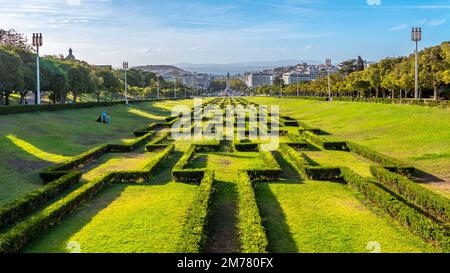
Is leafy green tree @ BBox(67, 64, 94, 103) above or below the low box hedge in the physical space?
above

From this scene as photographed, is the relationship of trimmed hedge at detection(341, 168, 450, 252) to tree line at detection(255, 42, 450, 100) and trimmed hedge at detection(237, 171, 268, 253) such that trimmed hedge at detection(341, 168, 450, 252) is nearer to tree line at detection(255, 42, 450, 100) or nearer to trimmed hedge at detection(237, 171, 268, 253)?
trimmed hedge at detection(237, 171, 268, 253)

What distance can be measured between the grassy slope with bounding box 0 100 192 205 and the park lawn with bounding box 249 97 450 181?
14822 millimetres

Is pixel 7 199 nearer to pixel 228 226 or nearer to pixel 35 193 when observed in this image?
pixel 35 193

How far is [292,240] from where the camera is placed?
30.4 feet

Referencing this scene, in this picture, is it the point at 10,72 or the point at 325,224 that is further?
the point at 10,72

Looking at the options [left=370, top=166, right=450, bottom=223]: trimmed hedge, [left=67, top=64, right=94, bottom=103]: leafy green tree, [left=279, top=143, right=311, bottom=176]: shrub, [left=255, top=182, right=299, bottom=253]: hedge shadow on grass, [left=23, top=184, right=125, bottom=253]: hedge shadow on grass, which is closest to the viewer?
[left=255, top=182, right=299, bottom=253]: hedge shadow on grass

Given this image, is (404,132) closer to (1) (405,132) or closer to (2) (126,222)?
(1) (405,132)

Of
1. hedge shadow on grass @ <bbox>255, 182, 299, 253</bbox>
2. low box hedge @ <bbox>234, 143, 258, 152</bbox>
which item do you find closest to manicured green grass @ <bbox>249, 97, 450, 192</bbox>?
hedge shadow on grass @ <bbox>255, 182, 299, 253</bbox>

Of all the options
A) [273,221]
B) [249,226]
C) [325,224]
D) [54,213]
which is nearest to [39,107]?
[54,213]

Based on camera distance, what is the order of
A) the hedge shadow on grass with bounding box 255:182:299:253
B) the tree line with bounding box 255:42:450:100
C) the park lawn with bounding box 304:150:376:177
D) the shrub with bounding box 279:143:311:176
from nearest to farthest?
the hedge shadow on grass with bounding box 255:182:299:253, the shrub with bounding box 279:143:311:176, the park lawn with bounding box 304:150:376:177, the tree line with bounding box 255:42:450:100

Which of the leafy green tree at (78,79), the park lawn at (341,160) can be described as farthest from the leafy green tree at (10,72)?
the park lawn at (341,160)

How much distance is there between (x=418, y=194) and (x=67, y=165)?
12.2m

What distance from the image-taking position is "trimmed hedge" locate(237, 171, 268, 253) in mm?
8047

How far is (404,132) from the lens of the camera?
25312 millimetres
